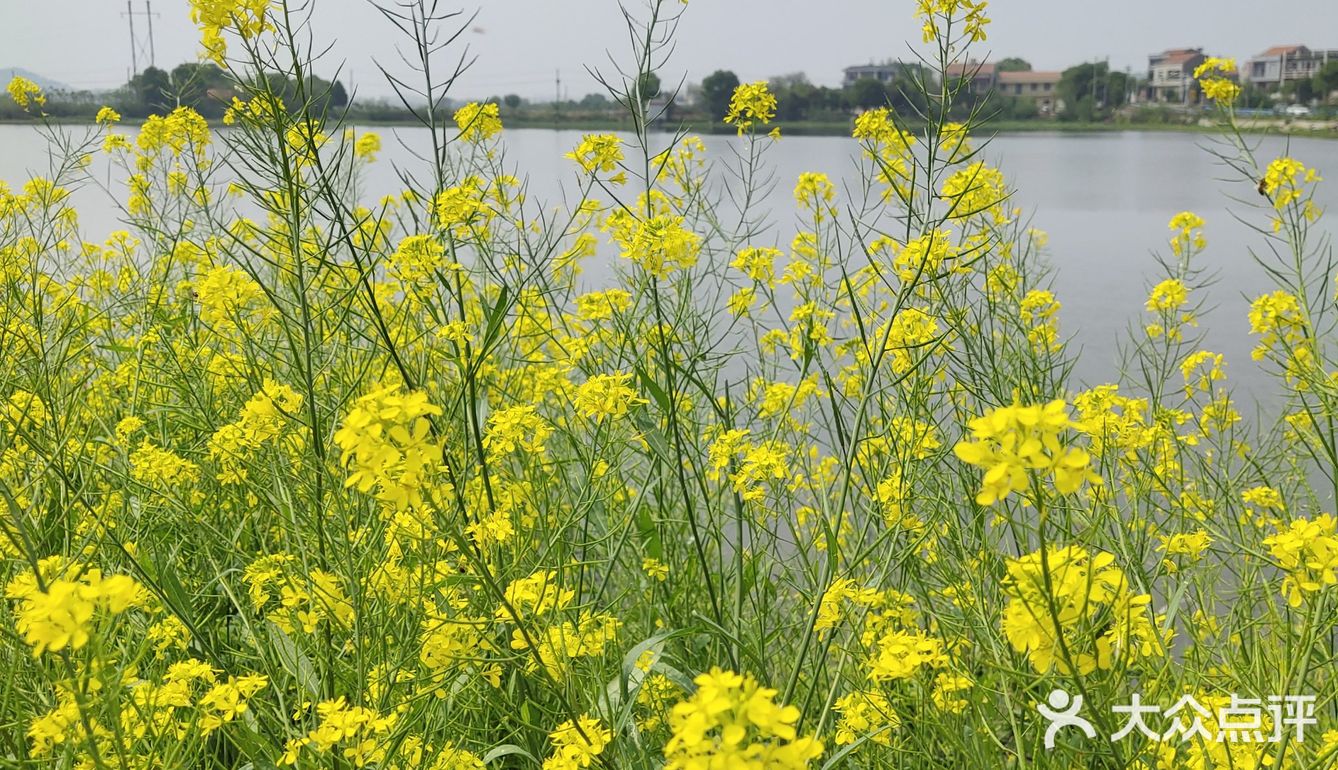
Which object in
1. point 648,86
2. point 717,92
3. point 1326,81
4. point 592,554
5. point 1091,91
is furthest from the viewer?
point 1091,91

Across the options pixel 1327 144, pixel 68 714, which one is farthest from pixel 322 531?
pixel 1327 144

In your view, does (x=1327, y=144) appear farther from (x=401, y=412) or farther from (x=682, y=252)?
(x=401, y=412)

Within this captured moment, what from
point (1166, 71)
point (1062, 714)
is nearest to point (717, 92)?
point (1062, 714)

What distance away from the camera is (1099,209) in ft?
26.4

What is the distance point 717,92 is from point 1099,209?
231 inches

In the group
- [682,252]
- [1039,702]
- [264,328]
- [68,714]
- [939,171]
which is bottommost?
[1039,702]

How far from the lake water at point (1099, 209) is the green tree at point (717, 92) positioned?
0.36 ft

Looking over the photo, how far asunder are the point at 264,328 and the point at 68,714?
1.10 metres

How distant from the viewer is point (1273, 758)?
1231 millimetres

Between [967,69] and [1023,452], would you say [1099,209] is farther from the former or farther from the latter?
[1023,452]

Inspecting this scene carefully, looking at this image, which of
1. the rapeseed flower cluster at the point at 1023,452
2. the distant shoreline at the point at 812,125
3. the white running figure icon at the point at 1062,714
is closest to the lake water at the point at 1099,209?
the distant shoreline at the point at 812,125

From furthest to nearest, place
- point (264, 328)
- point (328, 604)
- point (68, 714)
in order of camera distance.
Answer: point (264, 328) < point (328, 604) < point (68, 714)

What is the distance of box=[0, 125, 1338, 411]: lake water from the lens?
173 inches

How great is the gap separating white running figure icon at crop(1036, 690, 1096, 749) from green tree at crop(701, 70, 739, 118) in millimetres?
1846
